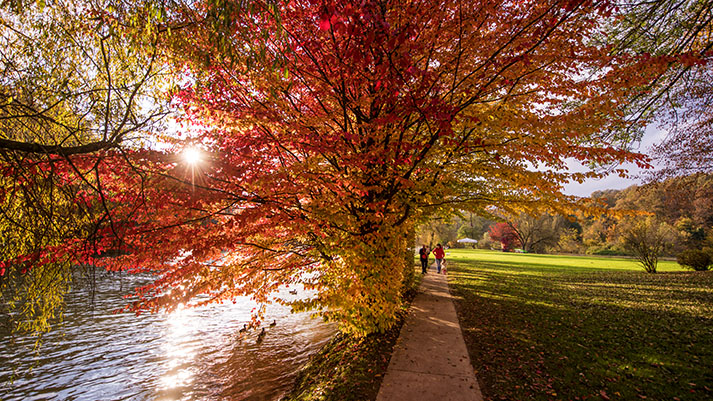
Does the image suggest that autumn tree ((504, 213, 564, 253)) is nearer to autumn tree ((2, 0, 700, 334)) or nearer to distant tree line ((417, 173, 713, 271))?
distant tree line ((417, 173, 713, 271))

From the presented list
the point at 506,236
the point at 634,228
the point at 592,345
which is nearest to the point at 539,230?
the point at 506,236

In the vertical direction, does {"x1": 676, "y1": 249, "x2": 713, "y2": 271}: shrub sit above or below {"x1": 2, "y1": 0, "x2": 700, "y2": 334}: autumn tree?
below

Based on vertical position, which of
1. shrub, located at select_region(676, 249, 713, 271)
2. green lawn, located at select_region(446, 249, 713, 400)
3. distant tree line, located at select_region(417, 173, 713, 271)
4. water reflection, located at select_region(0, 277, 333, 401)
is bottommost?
water reflection, located at select_region(0, 277, 333, 401)

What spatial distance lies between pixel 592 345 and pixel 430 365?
10.9ft

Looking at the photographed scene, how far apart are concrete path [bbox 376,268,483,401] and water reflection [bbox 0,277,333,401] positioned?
2.19m

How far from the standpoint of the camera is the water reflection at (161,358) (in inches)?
218

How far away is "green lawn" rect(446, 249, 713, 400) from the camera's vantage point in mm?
3896

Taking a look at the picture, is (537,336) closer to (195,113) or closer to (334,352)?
(334,352)

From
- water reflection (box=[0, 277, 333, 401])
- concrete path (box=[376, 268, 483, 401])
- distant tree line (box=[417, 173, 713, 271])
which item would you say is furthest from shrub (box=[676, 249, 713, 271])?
water reflection (box=[0, 277, 333, 401])

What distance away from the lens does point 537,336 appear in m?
5.95

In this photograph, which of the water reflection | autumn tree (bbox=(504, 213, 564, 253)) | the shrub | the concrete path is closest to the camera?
the concrete path

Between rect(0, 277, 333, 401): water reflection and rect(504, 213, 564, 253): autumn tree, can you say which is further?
rect(504, 213, 564, 253): autumn tree

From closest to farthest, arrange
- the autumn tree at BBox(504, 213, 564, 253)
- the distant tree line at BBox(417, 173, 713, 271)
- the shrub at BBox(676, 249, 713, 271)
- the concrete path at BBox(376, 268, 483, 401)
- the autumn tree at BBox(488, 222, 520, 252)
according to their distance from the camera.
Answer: the concrete path at BBox(376, 268, 483, 401) < the distant tree line at BBox(417, 173, 713, 271) < the shrub at BBox(676, 249, 713, 271) < the autumn tree at BBox(504, 213, 564, 253) < the autumn tree at BBox(488, 222, 520, 252)

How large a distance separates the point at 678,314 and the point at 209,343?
1203cm
